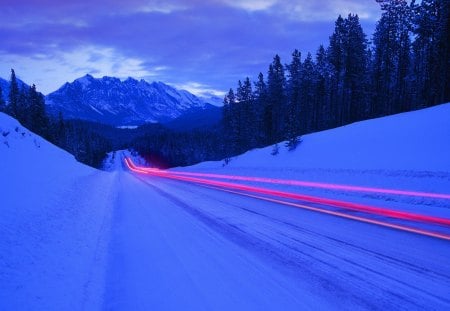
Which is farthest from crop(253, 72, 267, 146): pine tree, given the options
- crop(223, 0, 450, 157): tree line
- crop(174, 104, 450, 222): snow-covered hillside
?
crop(174, 104, 450, 222): snow-covered hillside

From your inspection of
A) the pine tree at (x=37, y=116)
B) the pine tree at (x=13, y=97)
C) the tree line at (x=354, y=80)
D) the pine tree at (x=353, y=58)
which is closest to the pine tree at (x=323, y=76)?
the tree line at (x=354, y=80)

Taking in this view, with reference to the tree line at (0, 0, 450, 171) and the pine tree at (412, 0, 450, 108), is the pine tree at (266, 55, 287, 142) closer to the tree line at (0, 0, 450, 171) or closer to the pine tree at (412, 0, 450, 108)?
the tree line at (0, 0, 450, 171)

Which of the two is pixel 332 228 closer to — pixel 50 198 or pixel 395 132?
pixel 50 198

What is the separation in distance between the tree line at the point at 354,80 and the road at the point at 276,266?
2724 cm

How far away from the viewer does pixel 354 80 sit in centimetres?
5191

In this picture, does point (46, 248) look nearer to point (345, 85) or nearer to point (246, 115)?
point (345, 85)

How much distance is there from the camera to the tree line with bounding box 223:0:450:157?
141 ft

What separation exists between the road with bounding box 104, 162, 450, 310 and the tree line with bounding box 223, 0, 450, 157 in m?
27.2

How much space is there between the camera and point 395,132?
77.3 feet

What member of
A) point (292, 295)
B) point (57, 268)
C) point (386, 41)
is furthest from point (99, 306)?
point (386, 41)

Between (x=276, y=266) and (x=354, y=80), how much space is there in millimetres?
51076

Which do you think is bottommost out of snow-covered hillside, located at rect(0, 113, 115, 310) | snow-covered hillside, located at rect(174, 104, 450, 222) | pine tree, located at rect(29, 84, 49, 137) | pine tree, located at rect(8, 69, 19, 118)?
snow-covered hillside, located at rect(0, 113, 115, 310)

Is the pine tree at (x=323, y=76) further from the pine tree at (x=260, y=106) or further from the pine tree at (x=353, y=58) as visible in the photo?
the pine tree at (x=260, y=106)

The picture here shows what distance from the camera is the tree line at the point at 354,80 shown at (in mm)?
43062
